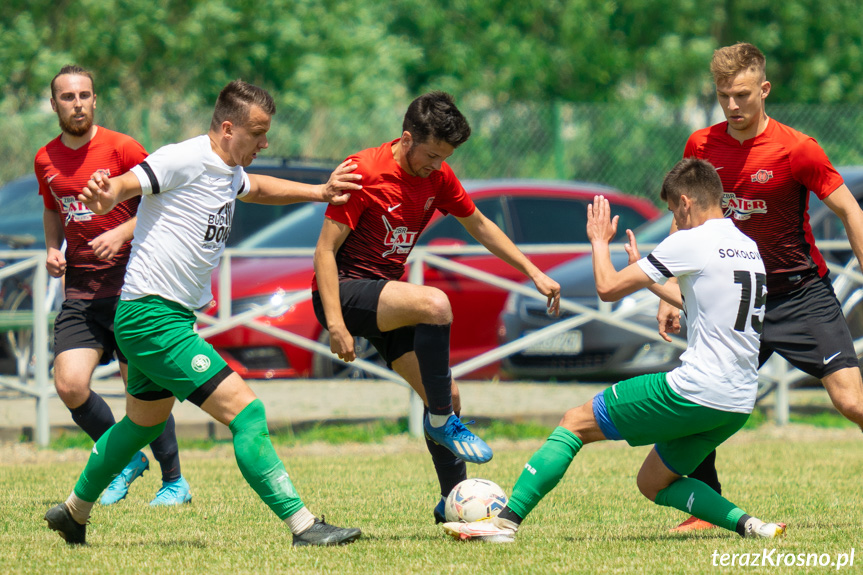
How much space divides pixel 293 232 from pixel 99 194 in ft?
18.6

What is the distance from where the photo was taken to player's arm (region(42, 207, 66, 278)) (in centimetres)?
610

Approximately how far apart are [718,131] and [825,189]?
59 centimetres

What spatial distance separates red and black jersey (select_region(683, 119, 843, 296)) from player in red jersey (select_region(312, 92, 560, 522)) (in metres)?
1.00

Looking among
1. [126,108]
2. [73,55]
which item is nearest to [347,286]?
[126,108]

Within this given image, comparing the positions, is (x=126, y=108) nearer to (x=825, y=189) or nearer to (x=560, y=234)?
(x=560, y=234)

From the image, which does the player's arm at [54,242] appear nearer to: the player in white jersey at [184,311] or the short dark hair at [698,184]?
the player in white jersey at [184,311]

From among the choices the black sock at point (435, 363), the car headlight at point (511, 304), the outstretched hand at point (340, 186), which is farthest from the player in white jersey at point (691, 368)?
the car headlight at point (511, 304)

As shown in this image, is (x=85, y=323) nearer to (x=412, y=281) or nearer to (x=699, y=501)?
(x=412, y=281)

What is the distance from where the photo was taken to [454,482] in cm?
555

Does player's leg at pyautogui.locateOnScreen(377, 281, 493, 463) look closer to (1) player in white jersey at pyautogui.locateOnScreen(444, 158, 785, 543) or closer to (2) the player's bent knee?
(2) the player's bent knee

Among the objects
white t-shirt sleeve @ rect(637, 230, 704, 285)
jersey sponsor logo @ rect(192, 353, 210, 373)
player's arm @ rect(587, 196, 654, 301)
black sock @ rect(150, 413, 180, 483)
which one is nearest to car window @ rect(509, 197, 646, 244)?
black sock @ rect(150, 413, 180, 483)

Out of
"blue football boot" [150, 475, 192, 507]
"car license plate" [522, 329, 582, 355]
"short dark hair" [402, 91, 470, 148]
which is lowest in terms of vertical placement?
"car license plate" [522, 329, 582, 355]

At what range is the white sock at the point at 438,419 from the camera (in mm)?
5191

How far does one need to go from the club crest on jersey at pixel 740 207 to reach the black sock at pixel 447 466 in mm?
1799
